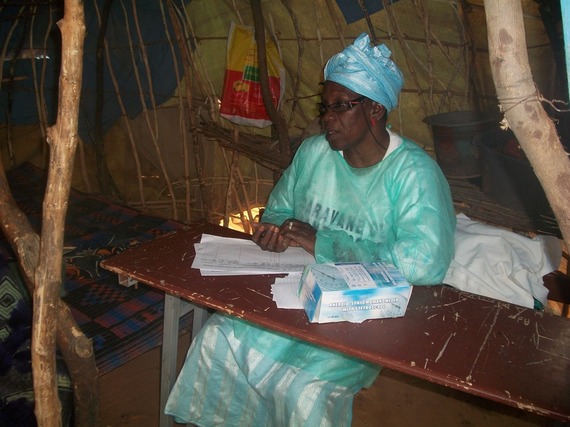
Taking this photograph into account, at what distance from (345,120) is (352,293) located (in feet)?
2.58

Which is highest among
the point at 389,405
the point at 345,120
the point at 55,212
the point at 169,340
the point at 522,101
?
the point at 522,101

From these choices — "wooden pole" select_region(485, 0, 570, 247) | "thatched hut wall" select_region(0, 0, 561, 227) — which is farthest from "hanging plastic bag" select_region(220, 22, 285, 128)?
"wooden pole" select_region(485, 0, 570, 247)

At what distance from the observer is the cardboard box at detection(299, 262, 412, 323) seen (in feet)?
3.67

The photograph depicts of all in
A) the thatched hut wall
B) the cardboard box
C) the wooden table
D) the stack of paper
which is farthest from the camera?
the thatched hut wall

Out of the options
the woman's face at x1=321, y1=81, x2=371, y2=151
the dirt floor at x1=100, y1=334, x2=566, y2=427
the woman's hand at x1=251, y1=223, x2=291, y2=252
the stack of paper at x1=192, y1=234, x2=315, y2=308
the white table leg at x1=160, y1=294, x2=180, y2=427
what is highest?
the woman's face at x1=321, y1=81, x2=371, y2=151

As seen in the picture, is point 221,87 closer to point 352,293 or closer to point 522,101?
point 352,293

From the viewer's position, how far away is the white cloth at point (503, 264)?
155 centimetres

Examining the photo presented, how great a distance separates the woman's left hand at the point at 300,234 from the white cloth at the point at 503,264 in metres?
0.50

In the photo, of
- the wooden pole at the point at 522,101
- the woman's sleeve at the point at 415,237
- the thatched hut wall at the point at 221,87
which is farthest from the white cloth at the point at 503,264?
the thatched hut wall at the point at 221,87

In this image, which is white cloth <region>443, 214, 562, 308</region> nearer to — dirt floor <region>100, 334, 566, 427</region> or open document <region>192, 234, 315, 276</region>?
open document <region>192, 234, 315, 276</region>

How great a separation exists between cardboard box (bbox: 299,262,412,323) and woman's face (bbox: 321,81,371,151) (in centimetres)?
65

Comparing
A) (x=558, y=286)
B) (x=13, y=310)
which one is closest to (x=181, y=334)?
(x=13, y=310)

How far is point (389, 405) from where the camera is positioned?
2.37 meters

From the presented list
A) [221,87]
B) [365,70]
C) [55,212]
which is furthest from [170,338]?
[221,87]
